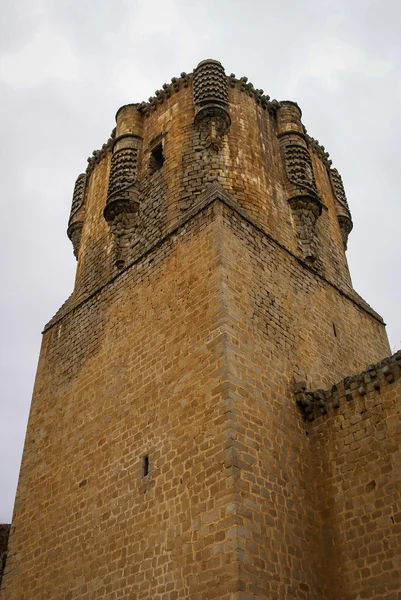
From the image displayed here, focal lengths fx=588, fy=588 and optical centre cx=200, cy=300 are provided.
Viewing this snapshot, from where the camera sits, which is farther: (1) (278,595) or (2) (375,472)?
(2) (375,472)

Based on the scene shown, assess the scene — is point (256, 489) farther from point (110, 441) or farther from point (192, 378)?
point (110, 441)

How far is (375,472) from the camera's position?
7379 millimetres

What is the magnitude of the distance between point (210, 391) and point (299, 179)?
5.77 metres

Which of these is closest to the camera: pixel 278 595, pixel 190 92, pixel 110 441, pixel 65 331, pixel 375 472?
pixel 278 595

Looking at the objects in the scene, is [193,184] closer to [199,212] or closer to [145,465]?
[199,212]

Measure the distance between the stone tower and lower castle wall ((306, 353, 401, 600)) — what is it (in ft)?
0.06

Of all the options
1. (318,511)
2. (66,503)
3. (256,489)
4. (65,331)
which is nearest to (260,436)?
(256,489)

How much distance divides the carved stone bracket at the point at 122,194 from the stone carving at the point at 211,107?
1623 mm

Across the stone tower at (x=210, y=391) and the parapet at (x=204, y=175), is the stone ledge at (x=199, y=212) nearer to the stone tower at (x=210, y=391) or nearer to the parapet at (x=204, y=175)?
the stone tower at (x=210, y=391)

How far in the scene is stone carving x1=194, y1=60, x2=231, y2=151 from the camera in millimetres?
11227

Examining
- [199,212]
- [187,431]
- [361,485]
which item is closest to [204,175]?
[199,212]

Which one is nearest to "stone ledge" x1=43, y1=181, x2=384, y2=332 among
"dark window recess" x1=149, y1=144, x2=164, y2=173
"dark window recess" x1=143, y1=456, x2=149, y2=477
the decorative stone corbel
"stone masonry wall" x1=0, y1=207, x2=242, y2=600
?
"stone masonry wall" x1=0, y1=207, x2=242, y2=600

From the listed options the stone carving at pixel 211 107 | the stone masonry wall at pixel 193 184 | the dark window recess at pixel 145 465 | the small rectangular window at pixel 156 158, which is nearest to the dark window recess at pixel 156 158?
the small rectangular window at pixel 156 158

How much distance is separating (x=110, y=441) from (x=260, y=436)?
249cm
